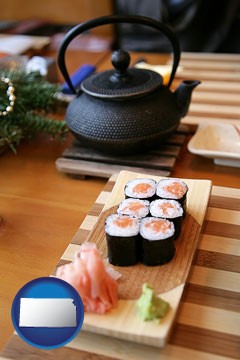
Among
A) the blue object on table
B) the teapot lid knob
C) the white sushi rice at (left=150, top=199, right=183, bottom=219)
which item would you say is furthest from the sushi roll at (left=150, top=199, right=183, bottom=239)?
the blue object on table

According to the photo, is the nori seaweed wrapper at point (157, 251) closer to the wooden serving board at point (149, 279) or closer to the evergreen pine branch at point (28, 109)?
the wooden serving board at point (149, 279)

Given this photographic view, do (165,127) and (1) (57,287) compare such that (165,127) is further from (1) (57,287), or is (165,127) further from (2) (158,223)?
(1) (57,287)

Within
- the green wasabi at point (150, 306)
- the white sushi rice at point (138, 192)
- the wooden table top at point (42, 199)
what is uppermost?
the white sushi rice at point (138, 192)

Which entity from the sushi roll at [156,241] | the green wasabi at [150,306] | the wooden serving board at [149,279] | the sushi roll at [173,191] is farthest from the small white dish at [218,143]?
the green wasabi at [150,306]

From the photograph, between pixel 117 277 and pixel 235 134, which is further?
pixel 235 134

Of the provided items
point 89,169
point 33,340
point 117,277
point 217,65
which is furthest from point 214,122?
point 33,340

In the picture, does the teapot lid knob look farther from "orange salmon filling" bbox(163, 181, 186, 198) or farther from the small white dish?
"orange salmon filling" bbox(163, 181, 186, 198)

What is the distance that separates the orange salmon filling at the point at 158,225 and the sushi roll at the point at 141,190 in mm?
102

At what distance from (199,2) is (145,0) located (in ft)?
0.92

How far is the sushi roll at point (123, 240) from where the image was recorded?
778 millimetres

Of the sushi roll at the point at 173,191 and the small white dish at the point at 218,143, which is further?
the small white dish at the point at 218,143

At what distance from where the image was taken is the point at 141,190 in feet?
2.98

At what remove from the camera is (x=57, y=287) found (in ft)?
2.42

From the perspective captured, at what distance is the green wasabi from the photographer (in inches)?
26.9
